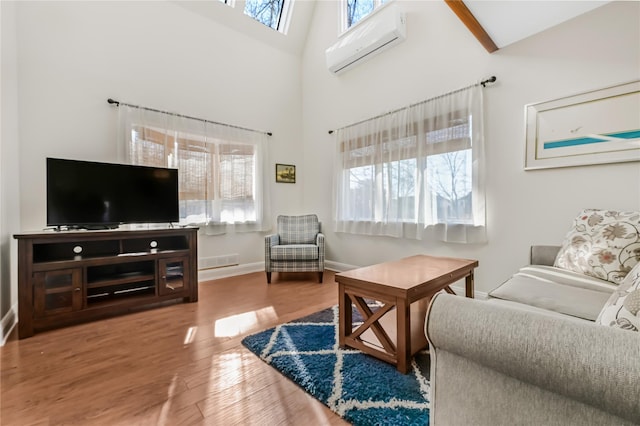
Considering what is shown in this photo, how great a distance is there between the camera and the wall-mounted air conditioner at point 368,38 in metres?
3.09

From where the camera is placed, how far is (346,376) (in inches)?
57.9

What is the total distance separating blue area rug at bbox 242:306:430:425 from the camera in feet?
4.01

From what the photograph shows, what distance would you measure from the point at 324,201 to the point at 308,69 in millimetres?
2181

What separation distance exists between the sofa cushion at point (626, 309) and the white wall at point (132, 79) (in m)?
3.62

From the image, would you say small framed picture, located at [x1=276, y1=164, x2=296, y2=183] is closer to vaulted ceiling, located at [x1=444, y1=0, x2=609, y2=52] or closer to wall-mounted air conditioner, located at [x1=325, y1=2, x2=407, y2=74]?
wall-mounted air conditioner, located at [x1=325, y1=2, x2=407, y2=74]

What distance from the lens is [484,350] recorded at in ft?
2.07

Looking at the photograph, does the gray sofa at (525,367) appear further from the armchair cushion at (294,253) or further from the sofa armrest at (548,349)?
the armchair cushion at (294,253)

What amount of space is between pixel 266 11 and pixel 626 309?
198 inches

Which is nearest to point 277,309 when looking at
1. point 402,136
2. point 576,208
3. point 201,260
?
point 201,260

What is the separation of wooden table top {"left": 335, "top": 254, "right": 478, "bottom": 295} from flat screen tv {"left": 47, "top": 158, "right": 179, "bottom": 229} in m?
2.08

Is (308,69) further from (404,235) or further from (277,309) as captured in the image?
(277,309)

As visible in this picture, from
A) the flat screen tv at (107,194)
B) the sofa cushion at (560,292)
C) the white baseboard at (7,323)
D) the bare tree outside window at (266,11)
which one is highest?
the bare tree outside window at (266,11)

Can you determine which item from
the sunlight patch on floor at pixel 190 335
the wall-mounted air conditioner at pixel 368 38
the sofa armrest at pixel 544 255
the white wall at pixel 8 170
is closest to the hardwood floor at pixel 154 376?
the sunlight patch on floor at pixel 190 335

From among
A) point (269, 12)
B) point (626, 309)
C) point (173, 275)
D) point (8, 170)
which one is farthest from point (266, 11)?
point (626, 309)
